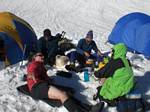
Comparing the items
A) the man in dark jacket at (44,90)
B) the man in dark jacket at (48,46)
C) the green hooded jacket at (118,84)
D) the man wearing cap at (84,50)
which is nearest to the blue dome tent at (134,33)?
the man wearing cap at (84,50)

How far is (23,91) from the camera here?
10.5m

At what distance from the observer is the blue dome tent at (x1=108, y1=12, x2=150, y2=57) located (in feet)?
52.6

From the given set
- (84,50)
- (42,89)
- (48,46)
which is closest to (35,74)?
(42,89)

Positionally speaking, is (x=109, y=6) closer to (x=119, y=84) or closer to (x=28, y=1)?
(x=28, y=1)

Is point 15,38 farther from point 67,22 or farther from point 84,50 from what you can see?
point 67,22

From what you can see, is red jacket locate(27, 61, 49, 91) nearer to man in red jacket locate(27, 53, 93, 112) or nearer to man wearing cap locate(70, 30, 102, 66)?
man in red jacket locate(27, 53, 93, 112)

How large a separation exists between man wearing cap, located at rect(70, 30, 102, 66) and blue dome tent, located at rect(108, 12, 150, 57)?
2.76 m

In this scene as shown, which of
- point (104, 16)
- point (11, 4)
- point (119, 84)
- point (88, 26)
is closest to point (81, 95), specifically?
point (119, 84)

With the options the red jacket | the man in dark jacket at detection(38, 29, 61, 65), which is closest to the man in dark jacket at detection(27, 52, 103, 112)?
the red jacket

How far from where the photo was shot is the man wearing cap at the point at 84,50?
1358 centimetres

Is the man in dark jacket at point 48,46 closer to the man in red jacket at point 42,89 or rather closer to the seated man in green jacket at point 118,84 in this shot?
the man in red jacket at point 42,89

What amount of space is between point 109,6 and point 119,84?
69.1ft

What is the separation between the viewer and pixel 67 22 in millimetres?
24141

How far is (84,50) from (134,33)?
336 centimetres
